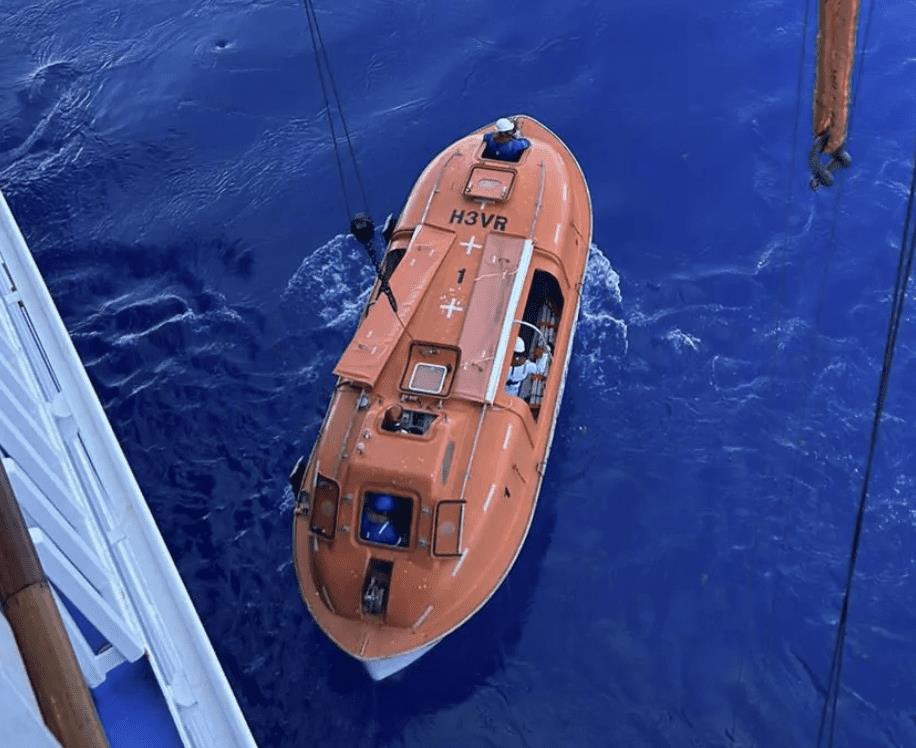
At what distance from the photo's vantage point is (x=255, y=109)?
16.9 meters

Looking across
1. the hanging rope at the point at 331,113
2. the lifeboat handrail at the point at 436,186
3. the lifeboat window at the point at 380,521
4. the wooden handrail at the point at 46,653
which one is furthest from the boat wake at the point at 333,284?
the wooden handrail at the point at 46,653

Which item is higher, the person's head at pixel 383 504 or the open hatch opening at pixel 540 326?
the open hatch opening at pixel 540 326

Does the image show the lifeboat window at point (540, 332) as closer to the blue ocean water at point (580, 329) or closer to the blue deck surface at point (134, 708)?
the blue ocean water at point (580, 329)

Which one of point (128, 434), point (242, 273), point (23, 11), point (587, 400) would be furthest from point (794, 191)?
point (23, 11)

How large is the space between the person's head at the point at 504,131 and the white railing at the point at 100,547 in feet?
24.1

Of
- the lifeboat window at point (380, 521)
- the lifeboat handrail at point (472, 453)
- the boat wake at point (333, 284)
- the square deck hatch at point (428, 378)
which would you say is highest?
the boat wake at point (333, 284)

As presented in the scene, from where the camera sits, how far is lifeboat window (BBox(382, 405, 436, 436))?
1002cm

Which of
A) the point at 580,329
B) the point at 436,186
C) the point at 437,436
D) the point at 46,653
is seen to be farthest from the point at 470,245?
the point at 46,653

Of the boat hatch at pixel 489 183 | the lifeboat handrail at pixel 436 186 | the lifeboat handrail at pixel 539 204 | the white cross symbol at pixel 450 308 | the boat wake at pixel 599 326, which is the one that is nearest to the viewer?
the white cross symbol at pixel 450 308

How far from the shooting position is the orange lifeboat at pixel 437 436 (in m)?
9.68

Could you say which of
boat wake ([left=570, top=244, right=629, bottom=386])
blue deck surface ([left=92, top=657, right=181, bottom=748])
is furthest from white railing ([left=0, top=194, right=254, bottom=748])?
boat wake ([left=570, top=244, right=629, bottom=386])

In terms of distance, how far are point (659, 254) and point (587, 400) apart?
3.22m

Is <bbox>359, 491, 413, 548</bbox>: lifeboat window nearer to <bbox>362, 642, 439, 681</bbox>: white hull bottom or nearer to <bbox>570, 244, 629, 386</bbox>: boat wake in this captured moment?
<bbox>362, 642, 439, 681</bbox>: white hull bottom

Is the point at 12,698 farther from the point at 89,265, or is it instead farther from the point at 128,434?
the point at 89,265
